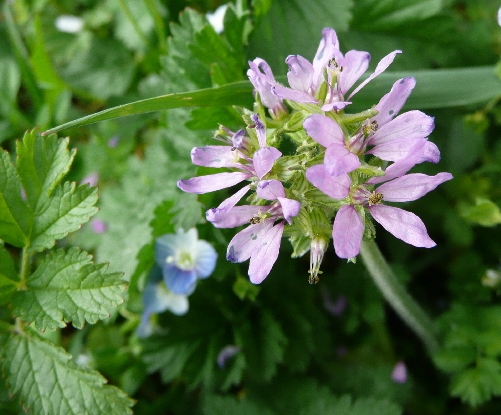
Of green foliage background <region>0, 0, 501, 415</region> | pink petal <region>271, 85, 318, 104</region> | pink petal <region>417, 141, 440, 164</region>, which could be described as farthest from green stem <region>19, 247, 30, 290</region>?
pink petal <region>417, 141, 440, 164</region>

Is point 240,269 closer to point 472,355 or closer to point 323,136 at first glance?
point 472,355

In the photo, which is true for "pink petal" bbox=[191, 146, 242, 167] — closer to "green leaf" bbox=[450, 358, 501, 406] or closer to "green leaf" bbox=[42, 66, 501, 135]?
"green leaf" bbox=[42, 66, 501, 135]

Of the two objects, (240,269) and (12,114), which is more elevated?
(12,114)

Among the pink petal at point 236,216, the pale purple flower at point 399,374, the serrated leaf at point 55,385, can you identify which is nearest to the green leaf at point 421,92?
the pink petal at point 236,216

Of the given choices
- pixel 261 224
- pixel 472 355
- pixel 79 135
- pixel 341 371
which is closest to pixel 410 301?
pixel 472 355

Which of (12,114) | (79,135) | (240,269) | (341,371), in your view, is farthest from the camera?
(79,135)
